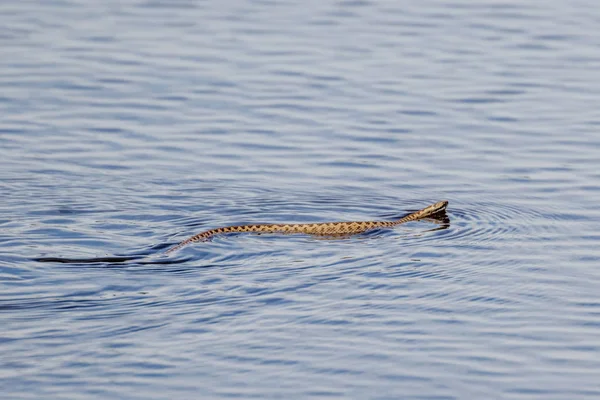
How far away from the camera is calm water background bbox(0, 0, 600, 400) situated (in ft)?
37.0

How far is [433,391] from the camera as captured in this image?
35.0 ft

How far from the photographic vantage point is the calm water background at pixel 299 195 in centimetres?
1127

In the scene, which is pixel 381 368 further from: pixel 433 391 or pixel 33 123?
pixel 33 123

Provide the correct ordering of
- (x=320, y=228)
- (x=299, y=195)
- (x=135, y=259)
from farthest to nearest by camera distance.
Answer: (x=299, y=195), (x=320, y=228), (x=135, y=259)

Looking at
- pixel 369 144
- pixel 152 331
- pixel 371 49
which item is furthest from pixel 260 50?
pixel 152 331

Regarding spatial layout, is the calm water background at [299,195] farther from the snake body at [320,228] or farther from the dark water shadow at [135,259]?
the snake body at [320,228]

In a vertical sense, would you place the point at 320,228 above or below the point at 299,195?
below

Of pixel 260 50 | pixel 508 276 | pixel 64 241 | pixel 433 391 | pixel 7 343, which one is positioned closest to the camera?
pixel 433 391

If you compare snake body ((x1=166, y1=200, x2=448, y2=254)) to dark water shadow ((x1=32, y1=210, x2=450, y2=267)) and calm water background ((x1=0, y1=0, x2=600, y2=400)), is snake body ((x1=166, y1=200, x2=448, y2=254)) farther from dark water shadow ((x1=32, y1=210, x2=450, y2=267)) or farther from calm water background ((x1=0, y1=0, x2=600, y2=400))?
dark water shadow ((x1=32, y1=210, x2=450, y2=267))

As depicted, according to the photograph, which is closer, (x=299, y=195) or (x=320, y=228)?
(x=320, y=228)

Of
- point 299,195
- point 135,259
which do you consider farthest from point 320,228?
point 135,259

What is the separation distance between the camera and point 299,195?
1738 cm

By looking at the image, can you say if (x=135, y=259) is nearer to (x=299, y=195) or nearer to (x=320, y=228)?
(x=320, y=228)

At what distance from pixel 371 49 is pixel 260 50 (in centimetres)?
219
